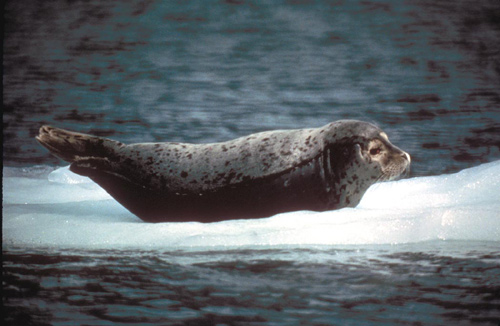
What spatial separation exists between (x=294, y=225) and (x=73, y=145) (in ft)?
2.30

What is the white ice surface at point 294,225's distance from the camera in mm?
1398

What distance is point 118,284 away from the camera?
1083 mm

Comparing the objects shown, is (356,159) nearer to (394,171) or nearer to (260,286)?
(394,171)

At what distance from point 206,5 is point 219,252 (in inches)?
48.4

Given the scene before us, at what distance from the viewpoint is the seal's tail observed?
1782mm

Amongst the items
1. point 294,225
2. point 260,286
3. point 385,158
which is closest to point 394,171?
point 385,158

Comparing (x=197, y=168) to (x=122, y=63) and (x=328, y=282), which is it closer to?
(x=328, y=282)

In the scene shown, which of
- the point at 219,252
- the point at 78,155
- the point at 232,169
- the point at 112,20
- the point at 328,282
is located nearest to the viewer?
the point at 328,282

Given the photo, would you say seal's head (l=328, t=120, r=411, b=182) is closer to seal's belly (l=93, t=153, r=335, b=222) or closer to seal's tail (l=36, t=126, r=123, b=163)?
seal's belly (l=93, t=153, r=335, b=222)

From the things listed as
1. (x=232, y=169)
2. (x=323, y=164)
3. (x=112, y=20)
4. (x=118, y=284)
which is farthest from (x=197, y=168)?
(x=112, y=20)


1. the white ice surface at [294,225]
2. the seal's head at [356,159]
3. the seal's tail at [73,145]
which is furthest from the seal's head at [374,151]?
the seal's tail at [73,145]

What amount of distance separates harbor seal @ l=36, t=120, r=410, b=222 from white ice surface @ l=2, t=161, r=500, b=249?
0.21 feet

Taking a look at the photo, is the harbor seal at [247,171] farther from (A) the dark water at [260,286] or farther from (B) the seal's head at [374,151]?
(A) the dark water at [260,286]

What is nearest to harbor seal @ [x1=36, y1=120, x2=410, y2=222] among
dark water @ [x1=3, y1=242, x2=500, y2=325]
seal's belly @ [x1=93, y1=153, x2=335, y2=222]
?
seal's belly @ [x1=93, y1=153, x2=335, y2=222]
